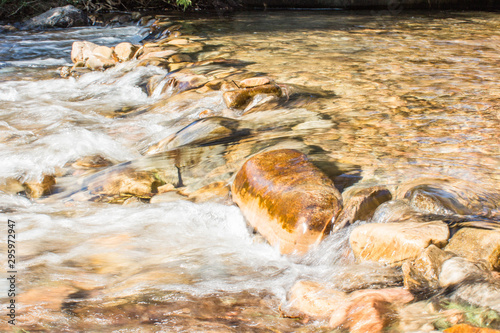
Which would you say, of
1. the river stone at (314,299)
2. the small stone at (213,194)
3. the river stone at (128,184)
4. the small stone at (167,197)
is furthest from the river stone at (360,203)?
the river stone at (128,184)

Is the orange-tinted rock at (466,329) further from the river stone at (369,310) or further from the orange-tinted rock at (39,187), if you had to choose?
the orange-tinted rock at (39,187)

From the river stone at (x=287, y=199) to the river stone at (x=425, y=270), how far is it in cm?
55

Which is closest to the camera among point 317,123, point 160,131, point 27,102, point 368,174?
point 368,174

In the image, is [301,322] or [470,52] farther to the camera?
[470,52]

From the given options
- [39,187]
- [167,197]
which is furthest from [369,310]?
[39,187]

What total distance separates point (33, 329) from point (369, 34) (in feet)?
24.8

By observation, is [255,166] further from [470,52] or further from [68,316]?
[470,52]

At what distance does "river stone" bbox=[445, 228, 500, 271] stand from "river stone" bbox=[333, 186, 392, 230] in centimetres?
53

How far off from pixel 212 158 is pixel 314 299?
5.72ft

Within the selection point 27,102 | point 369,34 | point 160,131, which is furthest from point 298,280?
point 369,34

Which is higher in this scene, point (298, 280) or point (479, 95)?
point (479, 95)

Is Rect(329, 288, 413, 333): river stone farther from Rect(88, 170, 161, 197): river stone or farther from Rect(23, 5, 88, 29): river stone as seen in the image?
Rect(23, 5, 88, 29): river stone

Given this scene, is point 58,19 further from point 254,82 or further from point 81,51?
point 254,82

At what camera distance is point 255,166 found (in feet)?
9.50
